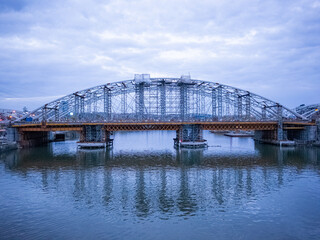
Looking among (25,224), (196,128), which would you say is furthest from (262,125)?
(25,224)

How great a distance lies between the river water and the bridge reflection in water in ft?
0.31

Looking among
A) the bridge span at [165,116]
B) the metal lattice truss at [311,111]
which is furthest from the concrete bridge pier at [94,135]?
the metal lattice truss at [311,111]

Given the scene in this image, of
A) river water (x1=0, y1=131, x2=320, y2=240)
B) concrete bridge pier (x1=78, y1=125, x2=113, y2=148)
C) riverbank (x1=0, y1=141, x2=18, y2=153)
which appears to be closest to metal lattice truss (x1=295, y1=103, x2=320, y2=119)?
river water (x1=0, y1=131, x2=320, y2=240)

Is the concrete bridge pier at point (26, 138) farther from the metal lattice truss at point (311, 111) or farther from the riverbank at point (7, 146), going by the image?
the metal lattice truss at point (311, 111)

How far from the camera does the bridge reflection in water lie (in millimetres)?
23906

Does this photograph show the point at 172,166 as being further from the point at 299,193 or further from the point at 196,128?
the point at 196,128

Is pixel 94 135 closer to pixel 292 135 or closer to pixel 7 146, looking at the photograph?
pixel 7 146

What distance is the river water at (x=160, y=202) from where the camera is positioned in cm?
1866

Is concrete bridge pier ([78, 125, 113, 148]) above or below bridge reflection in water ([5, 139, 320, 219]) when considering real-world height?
above

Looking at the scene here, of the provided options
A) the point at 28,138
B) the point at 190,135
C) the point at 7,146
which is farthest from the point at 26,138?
the point at 190,135

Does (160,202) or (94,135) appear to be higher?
(94,135)

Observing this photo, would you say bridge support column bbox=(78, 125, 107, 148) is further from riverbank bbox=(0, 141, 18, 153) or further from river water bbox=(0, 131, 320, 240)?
river water bbox=(0, 131, 320, 240)

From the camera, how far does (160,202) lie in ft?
80.5

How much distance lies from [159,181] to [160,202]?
7.85 m
